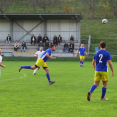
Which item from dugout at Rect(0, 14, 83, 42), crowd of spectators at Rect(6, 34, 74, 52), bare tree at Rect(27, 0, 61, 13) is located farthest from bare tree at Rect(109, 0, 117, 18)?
crowd of spectators at Rect(6, 34, 74, 52)

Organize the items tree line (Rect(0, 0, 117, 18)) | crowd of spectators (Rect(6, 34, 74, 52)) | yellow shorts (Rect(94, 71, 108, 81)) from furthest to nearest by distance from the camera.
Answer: tree line (Rect(0, 0, 117, 18))
crowd of spectators (Rect(6, 34, 74, 52))
yellow shorts (Rect(94, 71, 108, 81))

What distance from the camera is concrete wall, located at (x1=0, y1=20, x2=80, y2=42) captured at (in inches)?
1453

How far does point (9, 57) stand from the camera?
3181cm

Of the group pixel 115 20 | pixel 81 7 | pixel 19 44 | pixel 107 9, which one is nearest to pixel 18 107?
pixel 19 44

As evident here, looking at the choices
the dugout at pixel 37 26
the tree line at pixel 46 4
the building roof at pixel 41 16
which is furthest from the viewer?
the tree line at pixel 46 4

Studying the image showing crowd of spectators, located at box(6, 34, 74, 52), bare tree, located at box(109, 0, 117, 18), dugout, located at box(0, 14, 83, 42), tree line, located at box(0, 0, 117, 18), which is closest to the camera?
crowd of spectators, located at box(6, 34, 74, 52)

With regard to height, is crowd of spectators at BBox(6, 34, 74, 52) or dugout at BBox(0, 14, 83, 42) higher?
dugout at BBox(0, 14, 83, 42)

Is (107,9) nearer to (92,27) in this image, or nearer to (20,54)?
(92,27)

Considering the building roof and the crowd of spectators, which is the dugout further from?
the crowd of spectators

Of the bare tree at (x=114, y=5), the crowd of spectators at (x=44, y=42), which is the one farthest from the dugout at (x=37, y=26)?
the bare tree at (x=114, y=5)

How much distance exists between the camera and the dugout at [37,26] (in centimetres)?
3688

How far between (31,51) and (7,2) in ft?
120

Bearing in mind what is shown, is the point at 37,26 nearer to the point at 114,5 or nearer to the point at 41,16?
the point at 41,16

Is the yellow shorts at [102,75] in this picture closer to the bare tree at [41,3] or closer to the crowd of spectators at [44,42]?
the crowd of spectators at [44,42]
